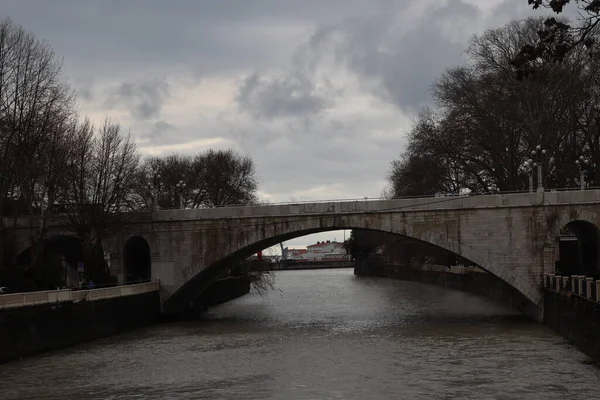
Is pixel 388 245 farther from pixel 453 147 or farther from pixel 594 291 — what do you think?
pixel 594 291

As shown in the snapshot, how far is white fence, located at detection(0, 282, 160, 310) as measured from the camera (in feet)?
105

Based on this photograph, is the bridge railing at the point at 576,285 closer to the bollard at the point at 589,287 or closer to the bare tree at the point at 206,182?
the bollard at the point at 589,287

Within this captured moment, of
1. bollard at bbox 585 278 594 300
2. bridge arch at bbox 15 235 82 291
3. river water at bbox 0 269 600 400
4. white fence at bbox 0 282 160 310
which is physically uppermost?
bridge arch at bbox 15 235 82 291

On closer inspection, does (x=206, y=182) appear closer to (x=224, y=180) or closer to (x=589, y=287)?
(x=224, y=180)

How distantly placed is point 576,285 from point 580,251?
53.6 ft

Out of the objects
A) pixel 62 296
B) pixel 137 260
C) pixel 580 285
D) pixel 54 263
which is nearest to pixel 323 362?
pixel 580 285

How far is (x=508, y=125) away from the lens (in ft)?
184

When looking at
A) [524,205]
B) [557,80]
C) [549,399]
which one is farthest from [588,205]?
[549,399]

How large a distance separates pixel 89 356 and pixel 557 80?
1302 inches

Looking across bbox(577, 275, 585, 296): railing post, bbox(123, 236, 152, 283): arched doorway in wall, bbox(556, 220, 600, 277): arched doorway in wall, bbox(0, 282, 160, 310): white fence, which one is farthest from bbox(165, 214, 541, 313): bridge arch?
bbox(577, 275, 585, 296): railing post

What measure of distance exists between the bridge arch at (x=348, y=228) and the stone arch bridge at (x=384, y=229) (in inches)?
2.0

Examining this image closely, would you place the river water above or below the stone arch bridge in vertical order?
below

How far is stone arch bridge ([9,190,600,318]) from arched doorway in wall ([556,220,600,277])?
2086mm

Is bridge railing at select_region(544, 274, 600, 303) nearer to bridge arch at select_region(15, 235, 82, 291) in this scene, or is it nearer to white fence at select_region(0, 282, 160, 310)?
white fence at select_region(0, 282, 160, 310)
